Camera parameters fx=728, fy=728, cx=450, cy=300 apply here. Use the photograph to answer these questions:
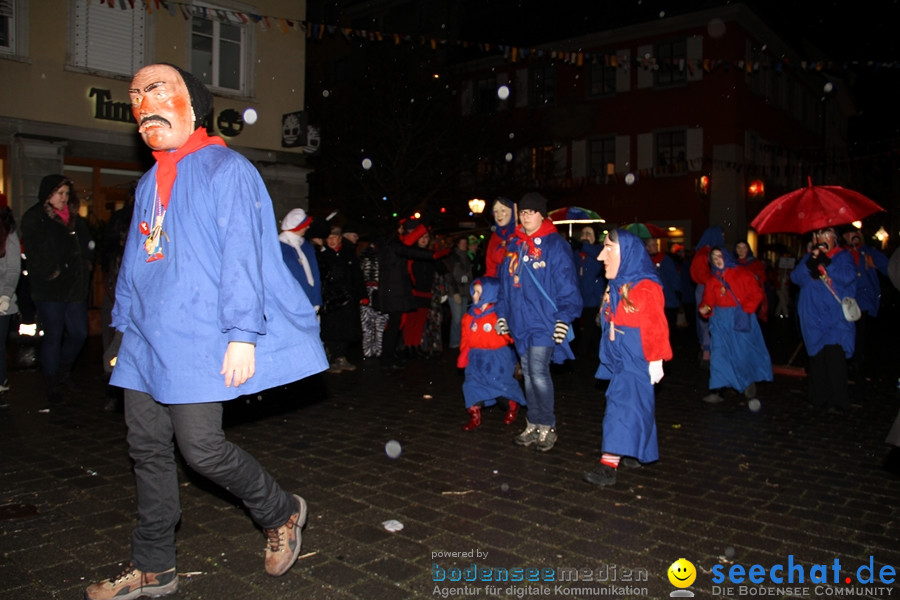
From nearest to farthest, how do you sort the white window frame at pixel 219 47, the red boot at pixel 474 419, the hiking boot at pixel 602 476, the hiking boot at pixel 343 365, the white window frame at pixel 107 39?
Result: the hiking boot at pixel 602 476 < the red boot at pixel 474 419 < the hiking boot at pixel 343 365 < the white window frame at pixel 107 39 < the white window frame at pixel 219 47

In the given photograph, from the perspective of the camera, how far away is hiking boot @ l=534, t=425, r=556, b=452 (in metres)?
5.95

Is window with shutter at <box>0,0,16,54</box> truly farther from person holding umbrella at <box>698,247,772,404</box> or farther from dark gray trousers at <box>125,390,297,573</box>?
dark gray trousers at <box>125,390,297,573</box>

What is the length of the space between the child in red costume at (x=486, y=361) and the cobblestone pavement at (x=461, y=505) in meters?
0.30

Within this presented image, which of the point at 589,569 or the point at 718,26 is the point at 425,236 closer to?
the point at 589,569

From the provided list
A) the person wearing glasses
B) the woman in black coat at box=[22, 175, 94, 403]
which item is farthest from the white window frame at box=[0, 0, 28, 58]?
the person wearing glasses

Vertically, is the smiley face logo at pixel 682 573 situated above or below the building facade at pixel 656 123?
Result: below

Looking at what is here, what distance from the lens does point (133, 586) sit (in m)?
3.18

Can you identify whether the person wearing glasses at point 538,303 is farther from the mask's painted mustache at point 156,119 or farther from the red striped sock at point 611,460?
the mask's painted mustache at point 156,119

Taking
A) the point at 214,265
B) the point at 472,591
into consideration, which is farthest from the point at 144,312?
the point at 472,591

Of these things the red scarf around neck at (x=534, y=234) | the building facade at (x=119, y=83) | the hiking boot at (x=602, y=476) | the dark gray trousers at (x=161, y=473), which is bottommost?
the hiking boot at (x=602, y=476)

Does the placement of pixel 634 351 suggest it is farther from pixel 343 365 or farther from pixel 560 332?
pixel 343 365

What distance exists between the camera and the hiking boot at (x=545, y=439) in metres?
5.95

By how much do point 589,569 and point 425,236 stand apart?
787cm

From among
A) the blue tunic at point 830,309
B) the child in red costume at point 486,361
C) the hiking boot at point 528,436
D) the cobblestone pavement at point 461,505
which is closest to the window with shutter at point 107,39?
the cobblestone pavement at point 461,505
